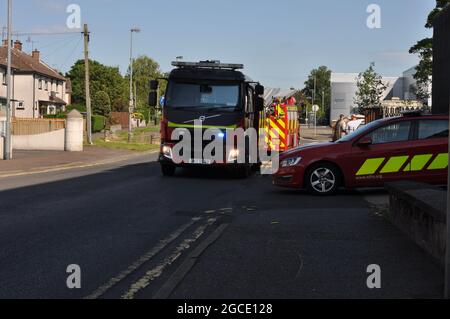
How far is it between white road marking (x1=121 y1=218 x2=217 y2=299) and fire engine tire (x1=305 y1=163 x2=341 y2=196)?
3957 millimetres

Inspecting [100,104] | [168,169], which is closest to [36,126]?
[168,169]

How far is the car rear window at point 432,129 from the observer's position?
37.3ft

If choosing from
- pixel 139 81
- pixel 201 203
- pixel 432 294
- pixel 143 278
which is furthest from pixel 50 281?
pixel 139 81

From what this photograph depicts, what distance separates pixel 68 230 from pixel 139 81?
106 metres

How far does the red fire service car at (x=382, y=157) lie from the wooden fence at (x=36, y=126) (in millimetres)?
20432

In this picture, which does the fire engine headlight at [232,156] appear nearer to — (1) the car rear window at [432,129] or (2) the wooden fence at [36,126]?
(1) the car rear window at [432,129]

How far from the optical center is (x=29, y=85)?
59812 mm

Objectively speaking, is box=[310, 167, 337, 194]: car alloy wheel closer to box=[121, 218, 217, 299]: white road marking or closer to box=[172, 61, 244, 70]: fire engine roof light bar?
box=[121, 218, 217, 299]: white road marking

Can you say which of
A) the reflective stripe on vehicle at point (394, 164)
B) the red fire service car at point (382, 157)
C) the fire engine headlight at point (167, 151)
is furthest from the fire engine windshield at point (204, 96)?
the reflective stripe on vehicle at point (394, 164)

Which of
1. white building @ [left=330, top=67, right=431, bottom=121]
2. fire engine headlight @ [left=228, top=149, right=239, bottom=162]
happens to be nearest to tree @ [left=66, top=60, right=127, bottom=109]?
A: white building @ [left=330, top=67, right=431, bottom=121]

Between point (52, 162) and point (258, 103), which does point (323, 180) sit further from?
point (52, 162)

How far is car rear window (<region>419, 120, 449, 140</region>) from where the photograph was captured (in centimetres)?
1138

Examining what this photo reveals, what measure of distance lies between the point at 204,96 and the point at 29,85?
4835 centimetres
